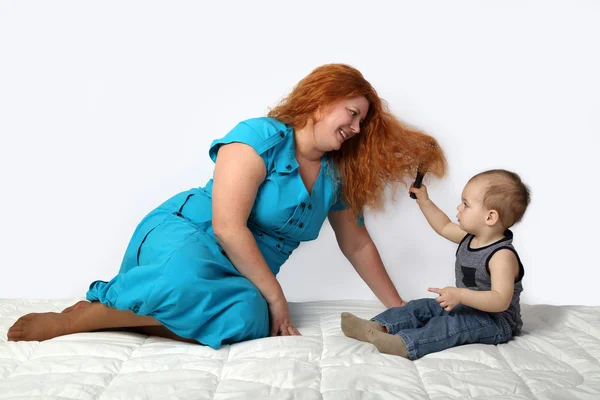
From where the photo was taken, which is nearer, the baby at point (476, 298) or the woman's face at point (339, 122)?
the baby at point (476, 298)

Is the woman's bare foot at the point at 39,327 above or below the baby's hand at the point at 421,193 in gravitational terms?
below

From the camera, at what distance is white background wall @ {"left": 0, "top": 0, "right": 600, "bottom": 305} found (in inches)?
104

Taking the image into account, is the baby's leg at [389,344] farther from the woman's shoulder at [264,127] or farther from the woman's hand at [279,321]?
the woman's shoulder at [264,127]

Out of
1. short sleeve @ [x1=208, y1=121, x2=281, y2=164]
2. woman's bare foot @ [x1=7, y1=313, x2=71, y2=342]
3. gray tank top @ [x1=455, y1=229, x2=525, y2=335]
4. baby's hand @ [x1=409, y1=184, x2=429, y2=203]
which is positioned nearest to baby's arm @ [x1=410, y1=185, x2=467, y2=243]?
baby's hand @ [x1=409, y1=184, x2=429, y2=203]

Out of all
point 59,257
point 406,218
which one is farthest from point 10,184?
point 406,218

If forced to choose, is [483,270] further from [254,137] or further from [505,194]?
[254,137]

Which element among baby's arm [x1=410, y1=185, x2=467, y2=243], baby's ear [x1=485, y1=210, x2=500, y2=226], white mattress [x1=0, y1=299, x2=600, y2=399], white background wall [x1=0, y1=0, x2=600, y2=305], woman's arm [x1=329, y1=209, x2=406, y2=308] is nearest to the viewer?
white mattress [x1=0, y1=299, x2=600, y2=399]

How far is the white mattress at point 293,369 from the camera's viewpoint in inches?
61.2

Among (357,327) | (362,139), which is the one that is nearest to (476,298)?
(357,327)

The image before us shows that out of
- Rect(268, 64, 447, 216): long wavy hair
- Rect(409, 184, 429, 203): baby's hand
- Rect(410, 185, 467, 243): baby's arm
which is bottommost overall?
Rect(410, 185, 467, 243): baby's arm

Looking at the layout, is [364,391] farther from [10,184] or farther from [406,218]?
[10,184]

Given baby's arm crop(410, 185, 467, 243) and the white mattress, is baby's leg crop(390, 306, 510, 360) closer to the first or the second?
the white mattress

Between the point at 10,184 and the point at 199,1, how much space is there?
1.01m

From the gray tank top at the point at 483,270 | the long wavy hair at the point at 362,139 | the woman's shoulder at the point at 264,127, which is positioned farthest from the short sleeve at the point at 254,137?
the gray tank top at the point at 483,270
